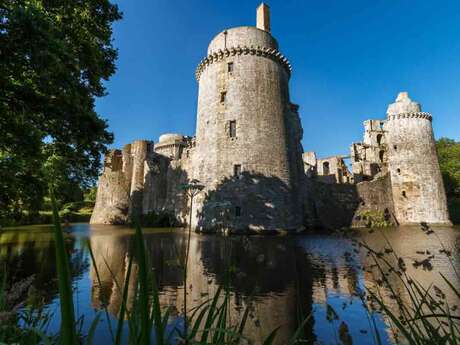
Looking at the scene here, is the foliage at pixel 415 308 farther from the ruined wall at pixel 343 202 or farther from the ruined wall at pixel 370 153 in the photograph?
the ruined wall at pixel 370 153

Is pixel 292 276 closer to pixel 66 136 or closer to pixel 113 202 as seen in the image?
pixel 66 136

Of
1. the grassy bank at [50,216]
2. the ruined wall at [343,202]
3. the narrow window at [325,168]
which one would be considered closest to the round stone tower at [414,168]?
the ruined wall at [343,202]

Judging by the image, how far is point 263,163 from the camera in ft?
61.8

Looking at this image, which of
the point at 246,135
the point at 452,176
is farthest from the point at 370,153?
the point at 246,135

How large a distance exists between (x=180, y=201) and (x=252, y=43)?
46.7 ft

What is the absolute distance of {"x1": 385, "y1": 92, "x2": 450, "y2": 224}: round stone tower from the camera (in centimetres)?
2659

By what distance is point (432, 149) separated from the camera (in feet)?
91.2

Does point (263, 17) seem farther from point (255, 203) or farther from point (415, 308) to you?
point (415, 308)

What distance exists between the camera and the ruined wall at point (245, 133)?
18.4 metres

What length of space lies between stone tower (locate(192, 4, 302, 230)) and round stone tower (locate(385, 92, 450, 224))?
12994 millimetres

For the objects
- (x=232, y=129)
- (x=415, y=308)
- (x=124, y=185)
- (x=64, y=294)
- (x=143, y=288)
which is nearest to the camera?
(x=64, y=294)

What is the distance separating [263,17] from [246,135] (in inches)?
456

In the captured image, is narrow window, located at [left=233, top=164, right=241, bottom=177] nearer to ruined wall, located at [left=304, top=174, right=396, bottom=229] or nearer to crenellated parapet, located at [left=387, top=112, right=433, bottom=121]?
ruined wall, located at [left=304, top=174, right=396, bottom=229]

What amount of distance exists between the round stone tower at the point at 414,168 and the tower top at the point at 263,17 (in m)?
16.3
